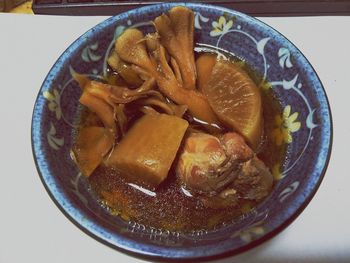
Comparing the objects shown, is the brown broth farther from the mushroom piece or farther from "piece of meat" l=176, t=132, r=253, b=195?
the mushroom piece

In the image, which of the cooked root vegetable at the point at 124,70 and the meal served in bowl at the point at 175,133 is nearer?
the meal served in bowl at the point at 175,133

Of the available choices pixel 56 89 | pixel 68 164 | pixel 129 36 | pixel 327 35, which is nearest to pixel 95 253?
pixel 68 164

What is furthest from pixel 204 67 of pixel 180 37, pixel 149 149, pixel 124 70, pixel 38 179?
pixel 38 179

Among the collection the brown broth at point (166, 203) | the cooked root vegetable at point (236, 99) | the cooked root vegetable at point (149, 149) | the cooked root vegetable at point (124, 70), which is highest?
the cooked root vegetable at point (236, 99)

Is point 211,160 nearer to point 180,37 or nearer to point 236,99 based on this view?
point 236,99

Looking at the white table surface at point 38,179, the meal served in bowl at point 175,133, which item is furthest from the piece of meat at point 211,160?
the white table surface at point 38,179

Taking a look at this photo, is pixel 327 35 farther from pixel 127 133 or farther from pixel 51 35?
pixel 51 35

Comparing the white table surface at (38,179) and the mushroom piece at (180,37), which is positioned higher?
the mushroom piece at (180,37)

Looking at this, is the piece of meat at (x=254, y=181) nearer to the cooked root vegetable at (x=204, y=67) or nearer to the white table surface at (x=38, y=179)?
the white table surface at (x=38, y=179)

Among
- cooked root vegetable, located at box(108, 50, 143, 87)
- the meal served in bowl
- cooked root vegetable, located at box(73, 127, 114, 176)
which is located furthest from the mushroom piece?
cooked root vegetable, located at box(73, 127, 114, 176)
